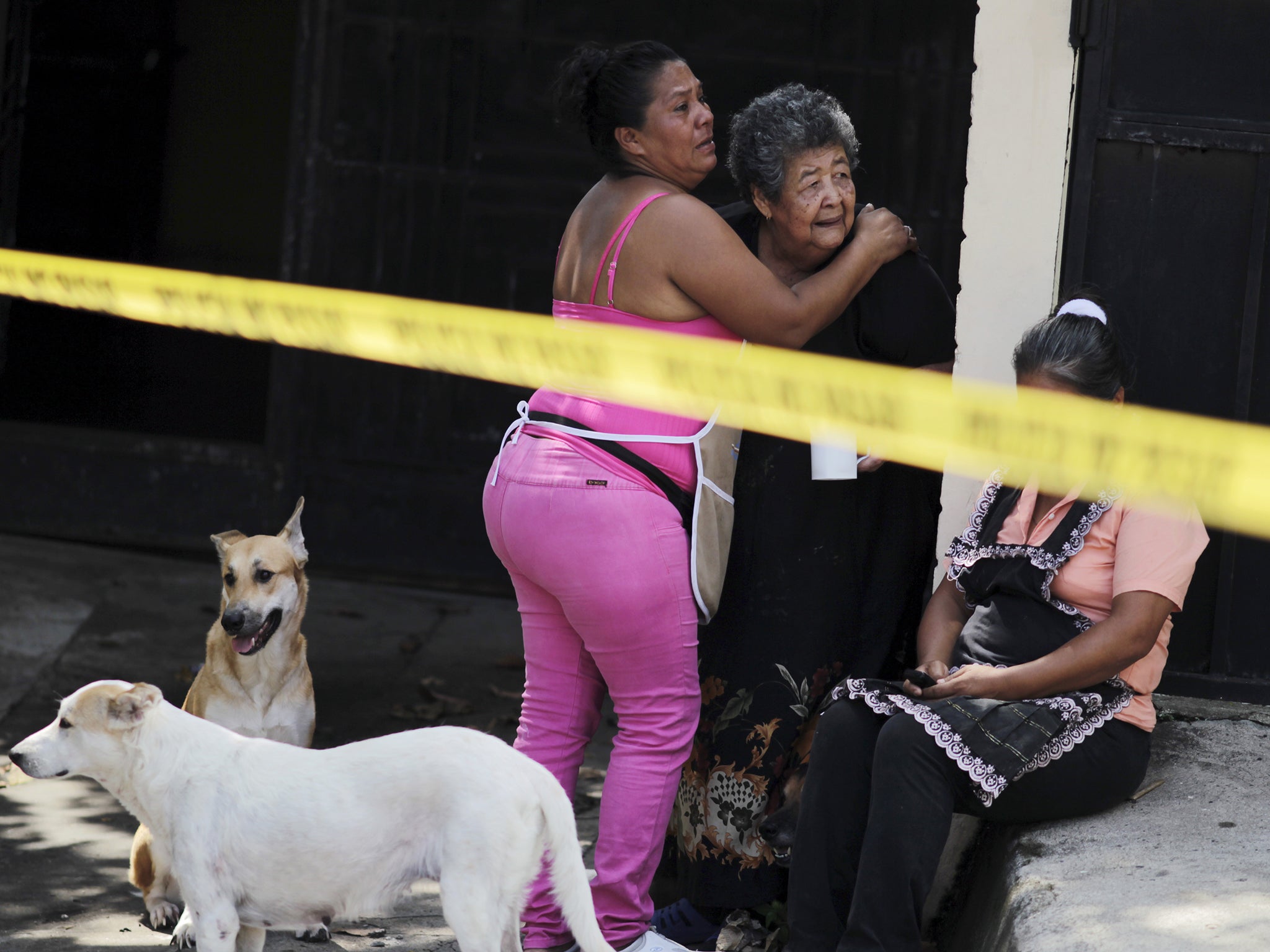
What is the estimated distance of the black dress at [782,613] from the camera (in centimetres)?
334

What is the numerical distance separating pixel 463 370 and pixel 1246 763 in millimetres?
4395

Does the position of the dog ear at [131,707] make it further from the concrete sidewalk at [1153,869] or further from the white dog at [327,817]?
the concrete sidewalk at [1153,869]

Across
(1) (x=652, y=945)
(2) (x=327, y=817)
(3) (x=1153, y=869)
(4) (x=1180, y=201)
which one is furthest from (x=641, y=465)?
(4) (x=1180, y=201)

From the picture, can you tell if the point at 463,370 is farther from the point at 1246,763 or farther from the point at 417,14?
the point at 1246,763

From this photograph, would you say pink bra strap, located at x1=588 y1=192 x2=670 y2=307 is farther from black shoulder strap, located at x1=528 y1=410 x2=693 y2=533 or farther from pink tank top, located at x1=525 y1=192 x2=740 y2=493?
black shoulder strap, located at x1=528 y1=410 x2=693 y2=533

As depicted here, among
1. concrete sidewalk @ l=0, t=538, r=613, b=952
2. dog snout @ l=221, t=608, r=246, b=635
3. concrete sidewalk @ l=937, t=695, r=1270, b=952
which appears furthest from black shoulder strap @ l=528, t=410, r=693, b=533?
concrete sidewalk @ l=0, t=538, r=613, b=952

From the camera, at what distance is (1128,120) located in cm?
371

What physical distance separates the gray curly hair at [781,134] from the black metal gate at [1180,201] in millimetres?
918

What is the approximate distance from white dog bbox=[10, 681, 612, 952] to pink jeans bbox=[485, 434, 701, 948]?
355 millimetres

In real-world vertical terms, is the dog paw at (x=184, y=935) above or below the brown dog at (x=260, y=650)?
below

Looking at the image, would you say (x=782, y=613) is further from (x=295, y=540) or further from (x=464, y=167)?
(x=464, y=167)

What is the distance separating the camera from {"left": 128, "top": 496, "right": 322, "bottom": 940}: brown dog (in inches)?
150

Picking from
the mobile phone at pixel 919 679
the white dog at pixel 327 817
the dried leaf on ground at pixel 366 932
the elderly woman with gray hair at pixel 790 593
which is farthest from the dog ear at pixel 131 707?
the mobile phone at pixel 919 679

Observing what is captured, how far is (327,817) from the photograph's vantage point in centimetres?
273
